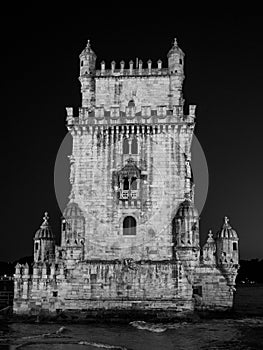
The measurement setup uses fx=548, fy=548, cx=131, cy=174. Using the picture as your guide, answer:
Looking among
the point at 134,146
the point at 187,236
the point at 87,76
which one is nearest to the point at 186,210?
the point at 187,236

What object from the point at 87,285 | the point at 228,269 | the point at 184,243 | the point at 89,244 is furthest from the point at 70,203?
the point at 228,269

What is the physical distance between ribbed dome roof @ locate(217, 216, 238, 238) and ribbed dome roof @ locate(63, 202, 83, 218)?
13.4m

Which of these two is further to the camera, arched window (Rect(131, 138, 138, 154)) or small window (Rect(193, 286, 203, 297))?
arched window (Rect(131, 138, 138, 154))

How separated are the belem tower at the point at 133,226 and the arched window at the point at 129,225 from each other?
94 mm

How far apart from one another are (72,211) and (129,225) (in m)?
5.38

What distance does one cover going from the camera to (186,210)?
48812 mm

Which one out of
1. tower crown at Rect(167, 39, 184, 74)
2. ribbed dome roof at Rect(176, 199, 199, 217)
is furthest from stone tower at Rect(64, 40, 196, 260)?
ribbed dome roof at Rect(176, 199, 199, 217)

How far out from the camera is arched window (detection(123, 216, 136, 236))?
50.2 metres

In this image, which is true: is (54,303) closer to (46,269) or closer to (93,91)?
(46,269)

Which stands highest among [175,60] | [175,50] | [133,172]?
[175,50]

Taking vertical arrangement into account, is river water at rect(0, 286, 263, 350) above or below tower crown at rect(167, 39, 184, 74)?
below

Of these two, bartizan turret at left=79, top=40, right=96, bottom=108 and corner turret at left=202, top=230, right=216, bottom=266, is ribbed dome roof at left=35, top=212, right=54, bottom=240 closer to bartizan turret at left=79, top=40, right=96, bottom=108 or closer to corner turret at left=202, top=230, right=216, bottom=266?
bartizan turret at left=79, top=40, right=96, bottom=108

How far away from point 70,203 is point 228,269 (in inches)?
624

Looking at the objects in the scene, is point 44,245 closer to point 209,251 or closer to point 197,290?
point 197,290
